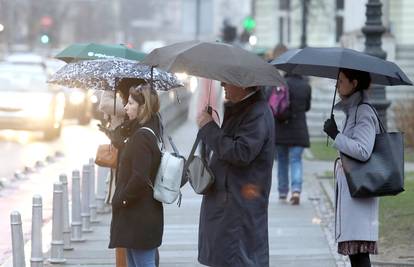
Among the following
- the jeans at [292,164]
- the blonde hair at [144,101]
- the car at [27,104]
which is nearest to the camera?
the blonde hair at [144,101]

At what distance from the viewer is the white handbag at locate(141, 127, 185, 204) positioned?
294 inches

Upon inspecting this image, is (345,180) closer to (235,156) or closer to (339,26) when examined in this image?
(235,156)

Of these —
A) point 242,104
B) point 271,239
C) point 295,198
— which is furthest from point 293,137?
point 242,104

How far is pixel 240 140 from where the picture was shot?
7.02m

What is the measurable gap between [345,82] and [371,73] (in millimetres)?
275

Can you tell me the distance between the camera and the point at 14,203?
50.1 feet

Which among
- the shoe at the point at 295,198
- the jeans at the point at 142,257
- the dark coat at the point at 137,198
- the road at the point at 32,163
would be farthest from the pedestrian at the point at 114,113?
the shoe at the point at 295,198

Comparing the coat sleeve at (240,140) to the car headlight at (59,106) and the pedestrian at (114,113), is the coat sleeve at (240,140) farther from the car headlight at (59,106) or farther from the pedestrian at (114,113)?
the car headlight at (59,106)

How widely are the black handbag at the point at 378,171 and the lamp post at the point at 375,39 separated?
271 inches

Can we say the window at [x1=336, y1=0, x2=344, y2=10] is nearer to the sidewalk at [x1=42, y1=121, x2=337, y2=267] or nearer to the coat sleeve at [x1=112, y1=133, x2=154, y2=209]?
the sidewalk at [x1=42, y1=121, x2=337, y2=267]

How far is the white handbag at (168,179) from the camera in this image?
7469mm

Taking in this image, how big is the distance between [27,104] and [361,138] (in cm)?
1999

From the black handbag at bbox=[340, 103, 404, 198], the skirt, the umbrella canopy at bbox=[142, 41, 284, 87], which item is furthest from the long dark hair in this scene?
the skirt

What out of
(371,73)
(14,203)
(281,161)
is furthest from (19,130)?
(371,73)
